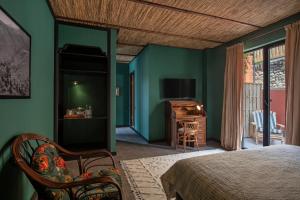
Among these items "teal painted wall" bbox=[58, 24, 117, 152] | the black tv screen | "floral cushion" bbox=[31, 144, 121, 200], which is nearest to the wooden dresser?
the black tv screen

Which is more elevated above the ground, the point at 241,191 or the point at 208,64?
the point at 208,64

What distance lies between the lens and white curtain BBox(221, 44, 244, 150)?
3.99m

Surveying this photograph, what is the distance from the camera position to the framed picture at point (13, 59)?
48.1 inches

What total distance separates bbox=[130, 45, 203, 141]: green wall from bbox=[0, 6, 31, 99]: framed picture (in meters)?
3.49

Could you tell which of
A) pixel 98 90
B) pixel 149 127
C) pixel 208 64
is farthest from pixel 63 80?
pixel 208 64

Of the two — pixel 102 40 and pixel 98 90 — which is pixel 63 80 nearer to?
pixel 98 90

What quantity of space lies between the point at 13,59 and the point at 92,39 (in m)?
2.46

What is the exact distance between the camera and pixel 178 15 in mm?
3113

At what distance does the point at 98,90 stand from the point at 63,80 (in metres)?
0.80

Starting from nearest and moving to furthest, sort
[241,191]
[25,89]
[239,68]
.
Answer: [241,191]
[25,89]
[239,68]

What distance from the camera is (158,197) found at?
2148mm

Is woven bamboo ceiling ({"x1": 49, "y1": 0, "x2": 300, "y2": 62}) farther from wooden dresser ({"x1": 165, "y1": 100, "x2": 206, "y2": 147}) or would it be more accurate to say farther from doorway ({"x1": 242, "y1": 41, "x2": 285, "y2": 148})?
wooden dresser ({"x1": 165, "y1": 100, "x2": 206, "y2": 147})

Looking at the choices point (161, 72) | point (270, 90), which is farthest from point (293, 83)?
point (161, 72)

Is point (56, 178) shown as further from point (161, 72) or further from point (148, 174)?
point (161, 72)
